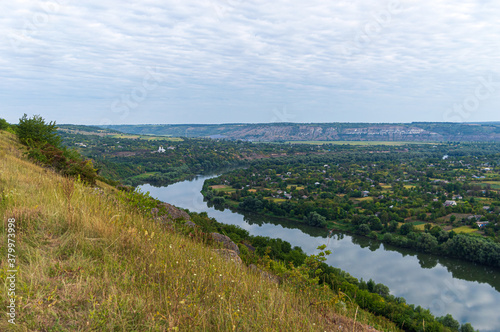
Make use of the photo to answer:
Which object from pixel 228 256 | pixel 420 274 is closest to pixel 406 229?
pixel 420 274

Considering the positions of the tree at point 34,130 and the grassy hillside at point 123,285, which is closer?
the grassy hillside at point 123,285

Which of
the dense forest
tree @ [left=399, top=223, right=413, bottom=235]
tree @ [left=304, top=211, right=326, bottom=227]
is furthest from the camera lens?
tree @ [left=304, top=211, right=326, bottom=227]

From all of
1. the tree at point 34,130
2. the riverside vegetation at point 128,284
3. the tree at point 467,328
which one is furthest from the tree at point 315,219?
the riverside vegetation at point 128,284

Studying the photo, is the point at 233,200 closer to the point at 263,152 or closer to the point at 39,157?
the point at 39,157

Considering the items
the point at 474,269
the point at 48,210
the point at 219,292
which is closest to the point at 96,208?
the point at 48,210

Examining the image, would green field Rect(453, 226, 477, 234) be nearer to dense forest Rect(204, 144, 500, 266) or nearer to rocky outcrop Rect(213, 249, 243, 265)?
dense forest Rect(204, 144, 500, 266)

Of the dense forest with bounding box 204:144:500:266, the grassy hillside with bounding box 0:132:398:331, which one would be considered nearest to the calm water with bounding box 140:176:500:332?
the dense forest with bounding box 204:144:500:266

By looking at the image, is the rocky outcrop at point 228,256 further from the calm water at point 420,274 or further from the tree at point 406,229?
the tree at point 406,229
